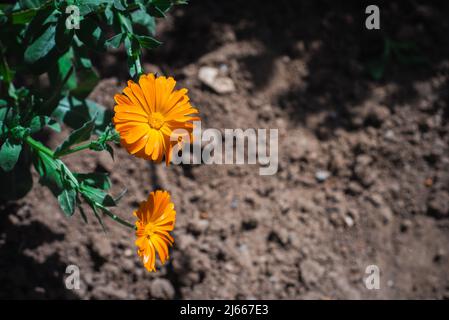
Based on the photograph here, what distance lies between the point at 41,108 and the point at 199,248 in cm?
116

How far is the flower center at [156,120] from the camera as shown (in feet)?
6.53

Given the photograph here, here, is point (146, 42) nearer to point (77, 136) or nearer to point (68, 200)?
point (77, 136)

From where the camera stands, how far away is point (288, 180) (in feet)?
10.6

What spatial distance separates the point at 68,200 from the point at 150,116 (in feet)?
1.60

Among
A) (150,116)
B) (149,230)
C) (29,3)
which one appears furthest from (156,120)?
(29,3)

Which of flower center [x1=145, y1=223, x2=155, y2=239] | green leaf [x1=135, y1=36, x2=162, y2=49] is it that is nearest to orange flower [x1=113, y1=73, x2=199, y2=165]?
green leaf [x1=135, y1=36, x2=162, y2=49]

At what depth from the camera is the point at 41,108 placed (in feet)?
7.57

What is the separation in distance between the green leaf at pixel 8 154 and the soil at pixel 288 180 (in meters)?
0.71

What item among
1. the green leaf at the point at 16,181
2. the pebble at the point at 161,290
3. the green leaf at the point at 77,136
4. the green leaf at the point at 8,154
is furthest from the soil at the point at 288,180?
the green leaf at the point at 77,136

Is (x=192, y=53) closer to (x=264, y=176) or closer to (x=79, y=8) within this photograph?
(x=264, y=176)

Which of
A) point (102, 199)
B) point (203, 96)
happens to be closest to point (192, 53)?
point (203, 96)

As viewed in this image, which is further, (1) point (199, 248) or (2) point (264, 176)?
(2) point (264, 176)

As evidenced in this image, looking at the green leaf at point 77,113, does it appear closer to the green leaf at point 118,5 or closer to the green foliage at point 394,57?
the green leaf at point 118,5

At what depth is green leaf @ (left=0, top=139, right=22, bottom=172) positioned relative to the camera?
2164 mm
